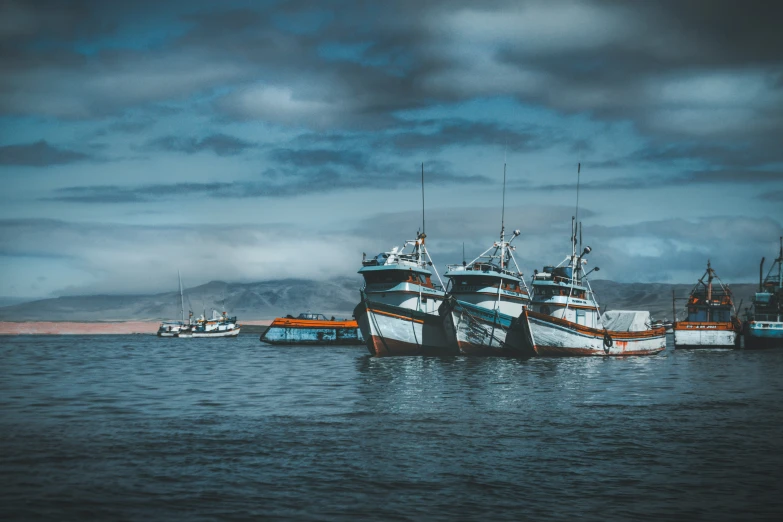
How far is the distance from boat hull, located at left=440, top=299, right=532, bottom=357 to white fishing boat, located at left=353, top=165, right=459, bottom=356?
1681 millimetres

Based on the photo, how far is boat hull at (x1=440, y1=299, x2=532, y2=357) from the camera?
71688 millimetres

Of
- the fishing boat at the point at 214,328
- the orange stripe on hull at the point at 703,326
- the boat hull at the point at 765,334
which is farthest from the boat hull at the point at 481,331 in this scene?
the fishing boat at the point at 214,328

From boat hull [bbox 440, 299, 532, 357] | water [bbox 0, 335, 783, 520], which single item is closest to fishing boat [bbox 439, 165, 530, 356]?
boat hull [bbox 440, 299, 532, 357]

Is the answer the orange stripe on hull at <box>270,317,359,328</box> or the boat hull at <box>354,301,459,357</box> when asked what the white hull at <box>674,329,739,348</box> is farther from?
the orange stripe on hull at <box>270,317,359,328</box>

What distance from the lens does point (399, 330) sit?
71.7 metres

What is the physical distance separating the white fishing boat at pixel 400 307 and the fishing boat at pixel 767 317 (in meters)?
45.6

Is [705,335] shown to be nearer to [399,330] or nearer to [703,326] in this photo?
[703,326]

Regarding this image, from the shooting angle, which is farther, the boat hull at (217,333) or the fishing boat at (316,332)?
the boat hull at (217,333)

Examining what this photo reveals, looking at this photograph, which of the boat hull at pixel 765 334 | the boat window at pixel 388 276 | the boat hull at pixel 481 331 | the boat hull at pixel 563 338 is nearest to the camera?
the boat hull at pixel 563 338

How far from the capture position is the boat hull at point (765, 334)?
313 feet

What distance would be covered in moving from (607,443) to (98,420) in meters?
18.9

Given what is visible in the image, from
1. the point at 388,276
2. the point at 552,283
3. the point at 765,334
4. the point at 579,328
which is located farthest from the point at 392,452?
the point at 765,334

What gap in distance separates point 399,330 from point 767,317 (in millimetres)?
73325

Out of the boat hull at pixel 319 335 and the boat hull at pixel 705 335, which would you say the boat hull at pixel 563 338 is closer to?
the boat hull at pixel 705 335
